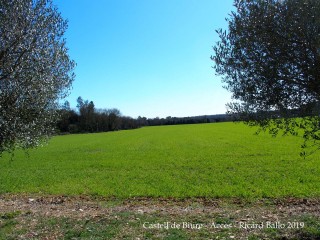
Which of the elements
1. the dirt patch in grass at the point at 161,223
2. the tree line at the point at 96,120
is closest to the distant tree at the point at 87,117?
the tree line at the point at 96,120

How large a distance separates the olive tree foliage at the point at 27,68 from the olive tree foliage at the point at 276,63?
536cm

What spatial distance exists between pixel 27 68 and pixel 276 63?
7.05m

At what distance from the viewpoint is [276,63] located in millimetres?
7488

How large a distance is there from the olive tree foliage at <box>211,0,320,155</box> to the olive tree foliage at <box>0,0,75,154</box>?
536 centimetres

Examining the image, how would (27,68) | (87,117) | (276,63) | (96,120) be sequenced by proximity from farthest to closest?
(96,120)
(87,117)
(27,68)
(276,63)

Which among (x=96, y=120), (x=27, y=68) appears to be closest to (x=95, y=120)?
(x=96, y=120)

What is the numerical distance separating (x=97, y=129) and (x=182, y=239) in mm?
155032

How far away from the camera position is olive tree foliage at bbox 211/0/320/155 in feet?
23.1

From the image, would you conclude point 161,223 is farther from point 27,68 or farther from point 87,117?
point 87,117

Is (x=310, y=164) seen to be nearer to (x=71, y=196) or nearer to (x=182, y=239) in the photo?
(x=71, y=196)

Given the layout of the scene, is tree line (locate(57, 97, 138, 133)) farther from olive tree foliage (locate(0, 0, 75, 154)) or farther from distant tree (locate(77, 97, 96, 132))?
olive tree foliage (locate(0, 0, 75, 154))

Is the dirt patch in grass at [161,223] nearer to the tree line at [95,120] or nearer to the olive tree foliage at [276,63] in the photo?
the olive tree foliage at [276,63]

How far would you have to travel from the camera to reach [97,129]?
160 m

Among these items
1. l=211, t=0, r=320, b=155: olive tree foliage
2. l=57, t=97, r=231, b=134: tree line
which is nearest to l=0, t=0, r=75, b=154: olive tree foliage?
l=211, t=0, r=320, b=155: olive tree foliage
